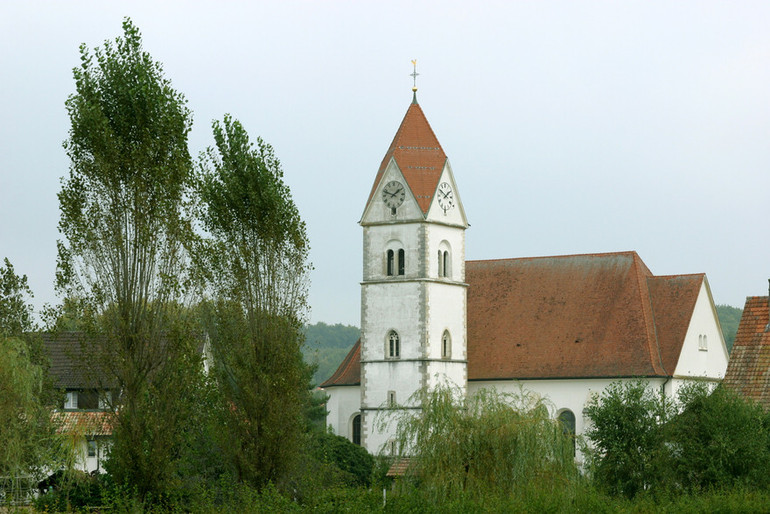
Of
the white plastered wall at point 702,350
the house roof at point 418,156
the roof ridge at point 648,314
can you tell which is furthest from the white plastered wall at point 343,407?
the white plastered wall at point 702,350

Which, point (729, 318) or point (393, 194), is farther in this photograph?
point (729, 318)

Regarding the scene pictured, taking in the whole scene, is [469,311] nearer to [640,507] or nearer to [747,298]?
[747,298]

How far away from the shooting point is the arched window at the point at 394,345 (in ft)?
188

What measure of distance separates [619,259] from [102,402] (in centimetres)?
3584

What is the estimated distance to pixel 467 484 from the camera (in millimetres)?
30562

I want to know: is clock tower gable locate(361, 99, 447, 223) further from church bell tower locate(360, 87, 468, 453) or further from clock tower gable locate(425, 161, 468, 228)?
clock tower gable locate(425, 161, 468, 228)

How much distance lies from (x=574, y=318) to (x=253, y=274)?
2782 centimetres

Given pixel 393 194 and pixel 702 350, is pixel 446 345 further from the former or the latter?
pixel 702 350

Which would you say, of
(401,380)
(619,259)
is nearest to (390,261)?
(401,380)

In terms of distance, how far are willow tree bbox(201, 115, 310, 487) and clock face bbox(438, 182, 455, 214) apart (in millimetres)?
24269

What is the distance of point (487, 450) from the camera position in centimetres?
3117

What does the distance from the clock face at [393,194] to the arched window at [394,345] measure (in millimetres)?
5704

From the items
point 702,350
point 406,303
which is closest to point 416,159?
point 406,303

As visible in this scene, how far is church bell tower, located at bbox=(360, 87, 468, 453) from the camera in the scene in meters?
56.9
